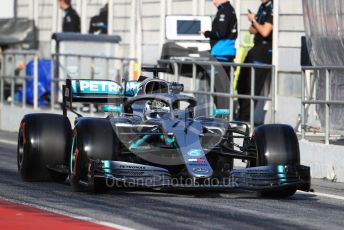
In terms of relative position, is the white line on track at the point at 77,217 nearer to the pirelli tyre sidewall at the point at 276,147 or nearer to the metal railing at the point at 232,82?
the pirelli tyre sidewall at the point at 276,147

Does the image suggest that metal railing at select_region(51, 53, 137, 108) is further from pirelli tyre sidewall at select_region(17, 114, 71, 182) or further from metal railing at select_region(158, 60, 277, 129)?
pirelli tyre sidewall at select_region(17, 114, 71, 182)

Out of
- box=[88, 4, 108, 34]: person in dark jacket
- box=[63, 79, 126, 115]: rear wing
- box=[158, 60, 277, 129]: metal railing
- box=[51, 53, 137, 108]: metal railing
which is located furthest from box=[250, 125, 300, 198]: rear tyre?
box=[88, 4, 108, 34]: person in dark jacket

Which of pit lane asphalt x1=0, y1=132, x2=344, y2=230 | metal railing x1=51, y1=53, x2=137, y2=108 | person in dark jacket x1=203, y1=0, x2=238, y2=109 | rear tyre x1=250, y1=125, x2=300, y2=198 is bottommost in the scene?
pit lane asphalt x1=0, y1=132, x2=344, y2=230

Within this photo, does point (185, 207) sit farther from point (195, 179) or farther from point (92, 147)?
point (92, 147)

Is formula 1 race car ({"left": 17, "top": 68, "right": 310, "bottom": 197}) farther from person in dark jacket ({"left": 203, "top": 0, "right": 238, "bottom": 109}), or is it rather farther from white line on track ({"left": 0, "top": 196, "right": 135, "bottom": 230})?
person in dark jacket ({"left": 203, "top": 0, "right": 238, "bottom": 109})

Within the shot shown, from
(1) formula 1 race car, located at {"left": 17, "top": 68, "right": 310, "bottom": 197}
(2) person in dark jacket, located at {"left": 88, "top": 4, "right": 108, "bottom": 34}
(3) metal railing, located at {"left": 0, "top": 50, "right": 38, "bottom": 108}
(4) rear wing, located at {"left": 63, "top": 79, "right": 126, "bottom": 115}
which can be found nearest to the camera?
(1) formula 1 race car, located at {"left": 17, "top": 68, "right": 310, "bottom": 197}

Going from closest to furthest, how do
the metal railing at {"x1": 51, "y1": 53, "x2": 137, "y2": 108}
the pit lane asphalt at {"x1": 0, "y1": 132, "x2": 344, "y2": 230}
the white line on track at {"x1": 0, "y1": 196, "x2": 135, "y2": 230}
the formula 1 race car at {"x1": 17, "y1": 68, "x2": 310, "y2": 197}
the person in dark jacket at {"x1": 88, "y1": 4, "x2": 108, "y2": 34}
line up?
the white line on track at {"x1": 0, "y1": 196, "x2": 135, "y2": 230} < the pit lane asphalt at {"x1": 0, "y1": 132, "x2": 344, "y2": 230} < the formula 1 race car at {"x1": 17, "y1": 68, "x2": 310, "y2": 197} < the metal railing at {"x1": 51, "y1": 53, "x2": 137, "y2": 108} < the person in dark jacket at {"x1": 88, "y1": 4, "x2": 108, "y2": 34}

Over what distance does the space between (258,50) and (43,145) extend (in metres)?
7.36

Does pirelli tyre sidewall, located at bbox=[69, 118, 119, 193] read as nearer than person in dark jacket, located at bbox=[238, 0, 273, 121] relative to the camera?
Yes

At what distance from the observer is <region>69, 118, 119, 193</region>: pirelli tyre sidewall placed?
11898 millimetres

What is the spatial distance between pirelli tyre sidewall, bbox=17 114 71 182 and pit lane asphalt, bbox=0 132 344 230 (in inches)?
6.1

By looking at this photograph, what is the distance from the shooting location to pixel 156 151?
12266 millimetres

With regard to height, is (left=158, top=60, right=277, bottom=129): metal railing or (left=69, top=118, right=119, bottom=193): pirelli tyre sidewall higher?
(left=158, top=60, right=277, bottom=129): metal railing

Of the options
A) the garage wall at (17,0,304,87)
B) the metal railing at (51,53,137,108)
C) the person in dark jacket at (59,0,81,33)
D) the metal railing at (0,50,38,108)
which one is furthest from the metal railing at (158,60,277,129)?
the person in dark jacket at (59,0,81,33)
